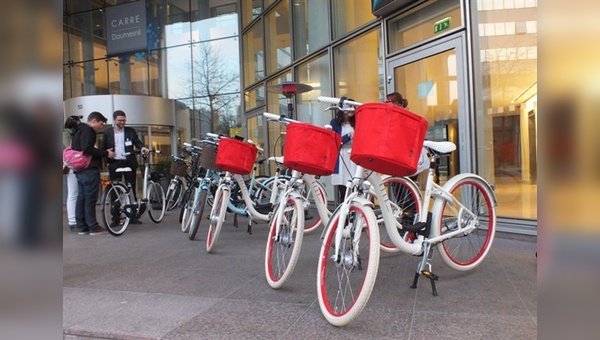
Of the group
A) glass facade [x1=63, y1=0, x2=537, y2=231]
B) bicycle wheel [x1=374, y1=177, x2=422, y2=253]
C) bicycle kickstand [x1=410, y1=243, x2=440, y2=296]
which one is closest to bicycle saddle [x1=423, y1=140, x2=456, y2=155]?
bicycle wheel [x1=374, y1=177, x2=422, y2=253]

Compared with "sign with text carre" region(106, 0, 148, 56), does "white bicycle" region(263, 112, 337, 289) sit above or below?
below

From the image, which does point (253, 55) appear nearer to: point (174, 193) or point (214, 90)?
point (214, 90)

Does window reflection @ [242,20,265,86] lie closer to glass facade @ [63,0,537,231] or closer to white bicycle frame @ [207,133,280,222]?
glass facade @ [63,0,537,231]

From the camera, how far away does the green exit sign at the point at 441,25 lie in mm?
5844

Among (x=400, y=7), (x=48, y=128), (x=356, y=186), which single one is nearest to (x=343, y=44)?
(x=400, y=7)

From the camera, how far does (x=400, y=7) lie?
6402 millimetres

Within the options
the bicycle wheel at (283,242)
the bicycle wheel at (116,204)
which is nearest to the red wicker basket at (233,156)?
the bicycle wheel at (283,242)

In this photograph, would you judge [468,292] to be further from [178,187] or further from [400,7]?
[178,187]

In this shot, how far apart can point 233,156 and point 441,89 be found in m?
3.42

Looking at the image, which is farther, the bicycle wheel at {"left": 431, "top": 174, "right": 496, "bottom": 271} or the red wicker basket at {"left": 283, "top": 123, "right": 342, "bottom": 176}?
the bicycle wheel at {"left": 431, "top": 174, "right": 496, "bottom": 271}

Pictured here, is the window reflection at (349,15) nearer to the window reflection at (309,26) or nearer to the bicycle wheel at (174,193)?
the window reflection at (309,26)

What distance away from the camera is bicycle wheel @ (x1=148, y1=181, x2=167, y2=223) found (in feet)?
25.7

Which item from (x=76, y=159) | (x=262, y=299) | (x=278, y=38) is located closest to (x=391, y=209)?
(x=262, y=299)

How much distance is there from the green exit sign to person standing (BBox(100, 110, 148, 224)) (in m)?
4.88
